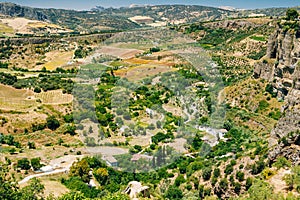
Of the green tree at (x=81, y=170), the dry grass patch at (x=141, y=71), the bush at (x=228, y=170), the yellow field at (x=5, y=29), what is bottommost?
the green tree at (x=81, y=170)

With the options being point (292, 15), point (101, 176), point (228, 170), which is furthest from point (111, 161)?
point (292, 15)

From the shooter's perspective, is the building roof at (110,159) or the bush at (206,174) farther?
the building roof at (110,159)

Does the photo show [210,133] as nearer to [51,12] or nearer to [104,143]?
[104,143]

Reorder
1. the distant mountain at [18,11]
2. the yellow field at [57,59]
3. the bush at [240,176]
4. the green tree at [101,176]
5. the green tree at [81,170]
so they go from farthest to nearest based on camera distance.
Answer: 1. the distant mountain at [18,11]
2. the yellow field at [57,59]
3. the green tree at [81,170]
4. the green tree at [101,176]
5. the bush at [240,176]

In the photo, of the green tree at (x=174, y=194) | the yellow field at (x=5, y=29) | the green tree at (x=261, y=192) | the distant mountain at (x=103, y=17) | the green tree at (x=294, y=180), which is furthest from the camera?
the distant mountain at (x=103, y=17)

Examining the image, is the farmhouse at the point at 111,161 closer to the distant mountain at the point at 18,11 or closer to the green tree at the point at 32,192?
the green tree at the point at 32,192

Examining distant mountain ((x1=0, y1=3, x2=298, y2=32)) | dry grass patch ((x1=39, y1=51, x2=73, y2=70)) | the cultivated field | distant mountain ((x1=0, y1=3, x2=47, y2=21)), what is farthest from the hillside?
distant mountain ((x1=0, y1=3, x2=47, y2=21))

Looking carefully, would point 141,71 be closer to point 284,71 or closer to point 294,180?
point 284,71

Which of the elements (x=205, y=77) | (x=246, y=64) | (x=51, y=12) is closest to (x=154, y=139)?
(x=205, y=77)

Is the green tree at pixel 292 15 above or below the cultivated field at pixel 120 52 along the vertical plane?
above

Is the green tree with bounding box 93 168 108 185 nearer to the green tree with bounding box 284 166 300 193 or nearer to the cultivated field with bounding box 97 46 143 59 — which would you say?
the green tree with bounding box 284 166 300 193

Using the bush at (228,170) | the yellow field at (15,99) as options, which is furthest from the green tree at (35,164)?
the yellow field at (15,99)
